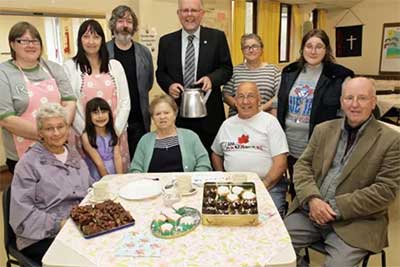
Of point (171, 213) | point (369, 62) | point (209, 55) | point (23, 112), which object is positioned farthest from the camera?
point (369, 62)

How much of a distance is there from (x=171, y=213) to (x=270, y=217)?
389 millimetres

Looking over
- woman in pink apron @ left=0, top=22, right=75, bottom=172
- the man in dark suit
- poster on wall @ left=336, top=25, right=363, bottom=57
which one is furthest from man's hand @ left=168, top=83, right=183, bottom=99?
poster on wall @ left=336, top=25, right=363, bottom=57

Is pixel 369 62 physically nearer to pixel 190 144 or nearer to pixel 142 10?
pixel 142 10

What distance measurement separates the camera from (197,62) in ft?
8.13

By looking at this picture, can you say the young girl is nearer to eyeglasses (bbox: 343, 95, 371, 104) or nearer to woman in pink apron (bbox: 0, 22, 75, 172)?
woman in pink apron (bbox: 0, 22, 75, 172)

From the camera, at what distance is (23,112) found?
204 cm

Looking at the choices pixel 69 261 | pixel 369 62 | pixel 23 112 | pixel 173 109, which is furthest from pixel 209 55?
pixel 369 62

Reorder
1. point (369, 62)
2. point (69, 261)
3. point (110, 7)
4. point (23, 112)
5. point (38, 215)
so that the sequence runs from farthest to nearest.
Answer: point (369, 62), point (110, 7), point (23, 112), point (38, 215), point (69, 261)

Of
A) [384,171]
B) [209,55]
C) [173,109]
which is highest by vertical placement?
[209,55]

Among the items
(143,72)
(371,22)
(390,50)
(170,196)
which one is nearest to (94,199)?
(170,196)

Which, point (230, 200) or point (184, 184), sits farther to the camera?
point (184, 184)

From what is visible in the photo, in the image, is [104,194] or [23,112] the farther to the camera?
[23,112]

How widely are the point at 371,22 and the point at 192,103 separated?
6130mm

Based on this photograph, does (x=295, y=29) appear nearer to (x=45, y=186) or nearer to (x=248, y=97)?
(x=248, y=97)
